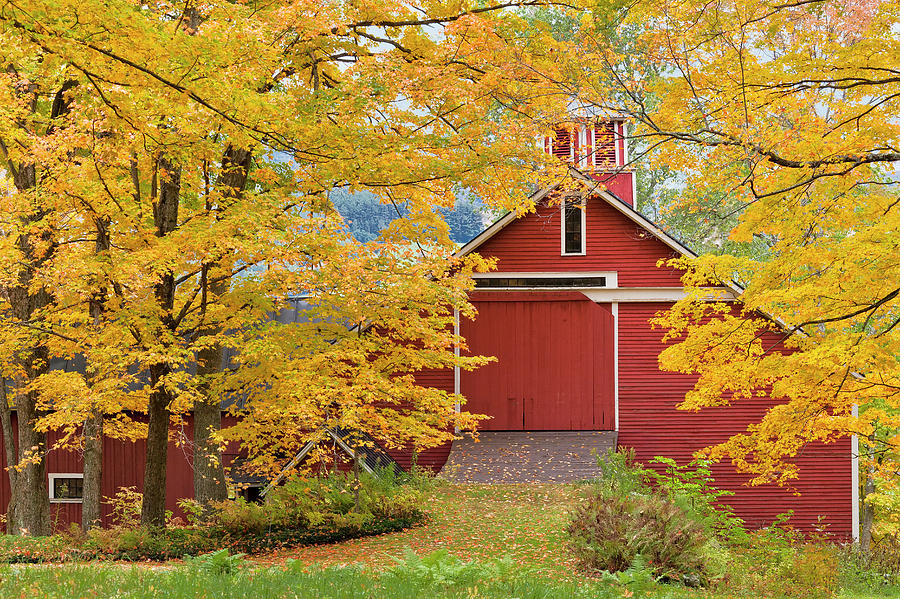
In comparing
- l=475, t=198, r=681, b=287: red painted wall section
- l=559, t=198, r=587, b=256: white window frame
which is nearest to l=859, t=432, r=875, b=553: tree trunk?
l=475, t=198, r=681, b=287: red painted wall section

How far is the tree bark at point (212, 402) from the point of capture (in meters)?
13.6

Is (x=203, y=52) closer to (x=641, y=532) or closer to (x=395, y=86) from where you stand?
(x=395, y=86)

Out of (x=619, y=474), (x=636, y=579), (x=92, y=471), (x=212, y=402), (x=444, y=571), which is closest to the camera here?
(x=444, y=571)

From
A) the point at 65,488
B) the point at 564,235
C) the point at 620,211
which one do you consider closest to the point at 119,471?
the point at 65,488

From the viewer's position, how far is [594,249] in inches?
752

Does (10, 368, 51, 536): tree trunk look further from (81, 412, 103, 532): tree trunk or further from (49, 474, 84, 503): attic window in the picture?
(49, 474, 84, 503): attic window

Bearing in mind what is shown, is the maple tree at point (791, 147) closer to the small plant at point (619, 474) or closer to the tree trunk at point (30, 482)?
the small plant at point (619, 474)

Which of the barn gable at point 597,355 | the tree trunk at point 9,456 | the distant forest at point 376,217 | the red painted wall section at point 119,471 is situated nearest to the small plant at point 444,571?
the tree trunk at point 9,456

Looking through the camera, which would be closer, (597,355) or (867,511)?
(597,355)

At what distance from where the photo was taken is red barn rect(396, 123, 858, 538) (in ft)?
61.3

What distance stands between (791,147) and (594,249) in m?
9.20

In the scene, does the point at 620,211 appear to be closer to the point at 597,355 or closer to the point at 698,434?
the point at 597,355

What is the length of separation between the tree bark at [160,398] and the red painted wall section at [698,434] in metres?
10.5

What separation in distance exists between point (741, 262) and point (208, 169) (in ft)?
30.4
